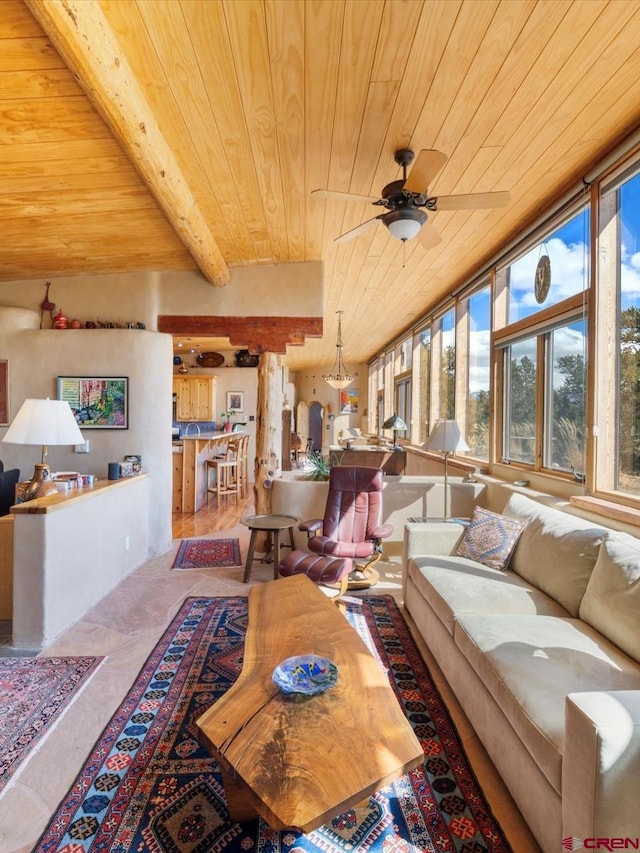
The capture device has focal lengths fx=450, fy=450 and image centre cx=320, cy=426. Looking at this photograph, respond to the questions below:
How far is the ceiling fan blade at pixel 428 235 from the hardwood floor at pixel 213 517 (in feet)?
13.3

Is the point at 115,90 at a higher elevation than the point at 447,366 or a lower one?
higher

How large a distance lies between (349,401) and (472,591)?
41.4 feet

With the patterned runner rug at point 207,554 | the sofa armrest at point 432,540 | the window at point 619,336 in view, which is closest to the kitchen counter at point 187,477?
the patterned runner rug at point 207,554

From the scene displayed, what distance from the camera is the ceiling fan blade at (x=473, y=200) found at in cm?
237

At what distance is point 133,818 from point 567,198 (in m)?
4.28

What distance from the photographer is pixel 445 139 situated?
2572 millimetres

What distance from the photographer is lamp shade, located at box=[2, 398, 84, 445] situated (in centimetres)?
304

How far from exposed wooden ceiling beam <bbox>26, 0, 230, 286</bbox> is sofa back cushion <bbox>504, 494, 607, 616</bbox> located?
3069mm

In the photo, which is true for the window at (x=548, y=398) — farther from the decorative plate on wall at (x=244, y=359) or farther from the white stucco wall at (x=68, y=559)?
the decorative plate on wall at (x=244, y=359)

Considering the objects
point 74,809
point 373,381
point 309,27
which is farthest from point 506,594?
point 373,381

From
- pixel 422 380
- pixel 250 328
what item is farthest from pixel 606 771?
pixel 422 380

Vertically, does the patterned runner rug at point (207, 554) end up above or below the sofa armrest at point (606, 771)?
below

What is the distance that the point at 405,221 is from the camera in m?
2.58

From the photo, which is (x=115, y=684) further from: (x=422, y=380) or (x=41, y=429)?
(x=422, y=380)
